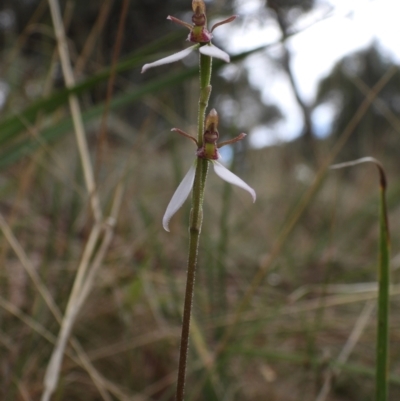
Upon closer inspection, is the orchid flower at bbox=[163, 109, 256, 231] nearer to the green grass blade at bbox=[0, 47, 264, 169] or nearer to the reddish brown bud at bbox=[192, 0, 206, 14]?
the reddish brown bud at bbox=[192, 0, 206, 14]

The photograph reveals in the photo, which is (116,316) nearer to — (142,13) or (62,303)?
(62,303)

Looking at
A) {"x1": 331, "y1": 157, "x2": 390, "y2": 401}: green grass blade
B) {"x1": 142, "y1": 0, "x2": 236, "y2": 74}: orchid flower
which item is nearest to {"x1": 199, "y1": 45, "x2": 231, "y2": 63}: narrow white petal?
{"x1": 142, "y1": 0, "x2": 236, "y2": 74}: orchid flower

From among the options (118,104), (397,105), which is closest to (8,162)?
(118,104)

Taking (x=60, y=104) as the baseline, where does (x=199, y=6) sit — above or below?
below

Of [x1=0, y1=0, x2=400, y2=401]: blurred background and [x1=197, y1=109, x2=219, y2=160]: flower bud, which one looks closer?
[x1=197, y1=109, x2=219, y2=160]: flower bud

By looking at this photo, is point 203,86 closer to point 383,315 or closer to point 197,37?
point 197,37

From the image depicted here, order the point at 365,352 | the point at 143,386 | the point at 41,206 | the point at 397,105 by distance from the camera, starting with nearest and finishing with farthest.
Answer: the point at 143,386 → the point at 365,352 → the point at 41,206 → the point at 397,105

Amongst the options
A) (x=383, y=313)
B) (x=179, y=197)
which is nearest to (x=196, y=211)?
(x=179, y=197)

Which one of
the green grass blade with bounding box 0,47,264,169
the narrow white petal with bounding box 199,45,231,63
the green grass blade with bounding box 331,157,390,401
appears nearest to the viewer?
the narrow white petal with bounding box 199,45,231,63

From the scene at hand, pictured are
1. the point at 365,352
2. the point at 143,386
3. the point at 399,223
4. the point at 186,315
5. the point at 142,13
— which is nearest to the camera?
the point at 186,315

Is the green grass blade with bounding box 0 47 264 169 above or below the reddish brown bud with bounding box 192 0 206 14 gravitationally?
above

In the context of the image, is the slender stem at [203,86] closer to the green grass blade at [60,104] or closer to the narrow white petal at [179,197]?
the narrow white petal at [179,197]
